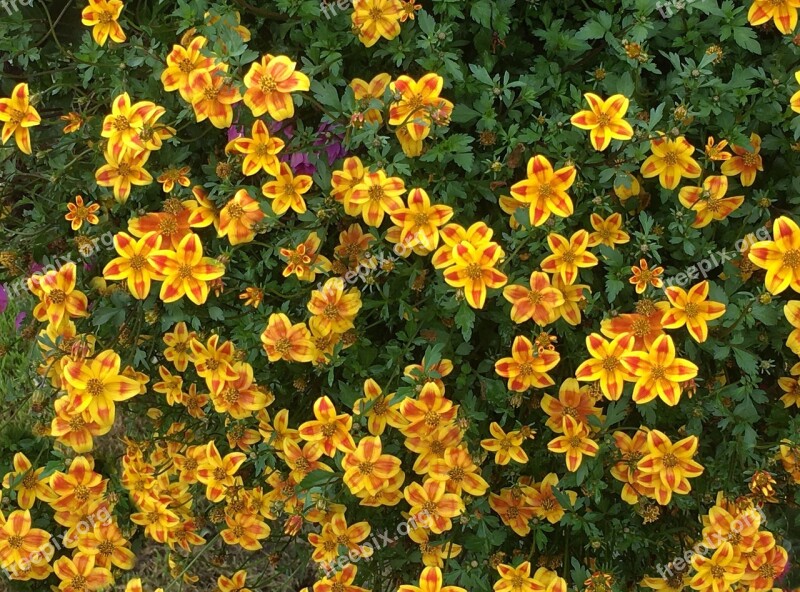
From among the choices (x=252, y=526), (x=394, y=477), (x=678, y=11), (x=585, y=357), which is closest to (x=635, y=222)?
(x=585, y=357)

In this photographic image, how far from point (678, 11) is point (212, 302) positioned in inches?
55.9

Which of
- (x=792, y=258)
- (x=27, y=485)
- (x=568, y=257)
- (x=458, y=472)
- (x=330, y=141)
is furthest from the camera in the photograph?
(x=27, y=485)

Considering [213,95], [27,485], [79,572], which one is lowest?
[79,572]

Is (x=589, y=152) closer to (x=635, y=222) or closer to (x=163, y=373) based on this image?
(x=635, y=222)

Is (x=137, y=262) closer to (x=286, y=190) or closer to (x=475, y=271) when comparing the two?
(x=286, y=190)

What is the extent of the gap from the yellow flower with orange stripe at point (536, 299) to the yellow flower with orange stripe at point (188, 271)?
686mm

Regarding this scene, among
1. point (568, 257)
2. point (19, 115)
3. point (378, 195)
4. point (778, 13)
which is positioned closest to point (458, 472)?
point (568, 257)

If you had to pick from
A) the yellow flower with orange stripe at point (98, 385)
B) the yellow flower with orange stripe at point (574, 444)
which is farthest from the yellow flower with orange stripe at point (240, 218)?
the yellow flower with orange stripe at point (574, 444)

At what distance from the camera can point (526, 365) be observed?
1.80m

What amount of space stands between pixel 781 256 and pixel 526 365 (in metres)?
0.61

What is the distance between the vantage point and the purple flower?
6.42ft

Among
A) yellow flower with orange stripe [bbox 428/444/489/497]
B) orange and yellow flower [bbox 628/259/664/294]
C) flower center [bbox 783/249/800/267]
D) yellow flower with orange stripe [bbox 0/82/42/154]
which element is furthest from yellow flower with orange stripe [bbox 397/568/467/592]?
yellow flower with orange stripe [bbox 0/82/42/154]

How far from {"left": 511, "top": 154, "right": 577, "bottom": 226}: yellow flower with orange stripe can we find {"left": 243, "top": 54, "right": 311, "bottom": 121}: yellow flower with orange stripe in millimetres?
548

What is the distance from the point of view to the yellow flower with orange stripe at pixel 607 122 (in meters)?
1.71
